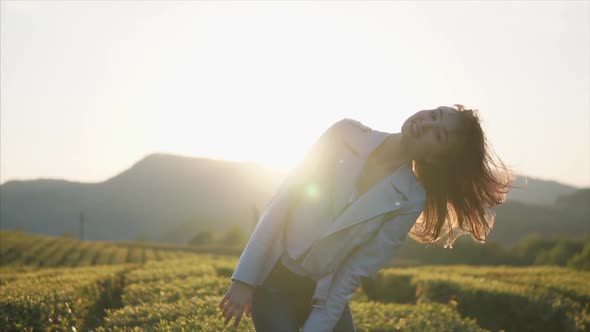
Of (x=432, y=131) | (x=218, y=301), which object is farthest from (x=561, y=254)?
(x=432, y=131)

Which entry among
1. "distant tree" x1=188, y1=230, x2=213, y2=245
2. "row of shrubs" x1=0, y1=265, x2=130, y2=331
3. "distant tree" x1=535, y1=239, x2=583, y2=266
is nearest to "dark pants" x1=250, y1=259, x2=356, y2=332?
"row of shrubs" x1=0, y1=265, x2=130, y2=331

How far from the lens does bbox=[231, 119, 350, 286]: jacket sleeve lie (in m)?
2.62

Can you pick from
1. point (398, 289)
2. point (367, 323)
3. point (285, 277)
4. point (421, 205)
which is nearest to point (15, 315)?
point (367, 323)

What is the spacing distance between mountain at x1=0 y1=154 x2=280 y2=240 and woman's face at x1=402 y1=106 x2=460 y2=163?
149 meters

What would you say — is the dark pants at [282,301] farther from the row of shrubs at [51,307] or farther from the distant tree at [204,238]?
the distant tree at [204,238]

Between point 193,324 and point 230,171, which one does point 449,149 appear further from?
point 230,171

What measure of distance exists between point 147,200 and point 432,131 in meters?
185

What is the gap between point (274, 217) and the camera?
8.79ft

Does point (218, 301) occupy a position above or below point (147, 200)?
above

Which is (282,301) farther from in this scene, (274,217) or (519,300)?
(519,300)

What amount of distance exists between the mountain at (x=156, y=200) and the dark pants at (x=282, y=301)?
5630 inches

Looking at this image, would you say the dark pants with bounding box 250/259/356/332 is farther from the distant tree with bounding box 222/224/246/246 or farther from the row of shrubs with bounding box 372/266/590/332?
the distant tree with bounding box 222/224/246/246

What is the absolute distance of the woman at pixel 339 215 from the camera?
2.62 m

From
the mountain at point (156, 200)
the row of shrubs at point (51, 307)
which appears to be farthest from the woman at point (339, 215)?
the mountain at point (156, 200)
